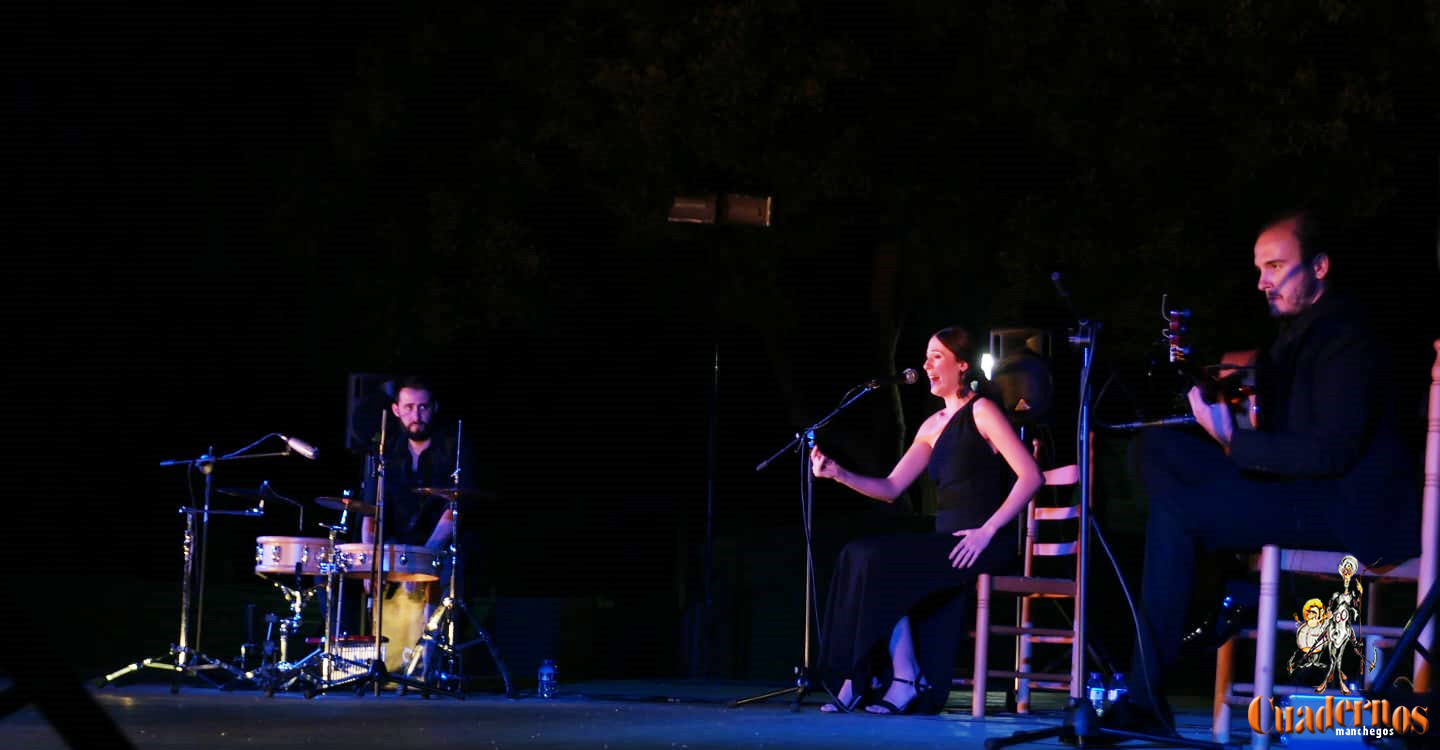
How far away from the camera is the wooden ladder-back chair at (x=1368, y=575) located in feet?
12.4

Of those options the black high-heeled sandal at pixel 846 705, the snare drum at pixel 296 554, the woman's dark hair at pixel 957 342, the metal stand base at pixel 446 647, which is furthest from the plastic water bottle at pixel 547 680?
the woman's dark hair at pixel 957 342

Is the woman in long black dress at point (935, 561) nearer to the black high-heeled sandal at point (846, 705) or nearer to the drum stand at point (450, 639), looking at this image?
the black high-heeled sandal at point (846, 705)

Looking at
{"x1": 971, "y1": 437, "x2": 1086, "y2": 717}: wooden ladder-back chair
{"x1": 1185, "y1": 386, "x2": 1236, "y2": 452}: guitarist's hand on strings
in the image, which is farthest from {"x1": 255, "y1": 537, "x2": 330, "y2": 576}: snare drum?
{"x1": 1185, "y1": 386, "x2": 1236, "y2": 452}: guitarist's hand on strings

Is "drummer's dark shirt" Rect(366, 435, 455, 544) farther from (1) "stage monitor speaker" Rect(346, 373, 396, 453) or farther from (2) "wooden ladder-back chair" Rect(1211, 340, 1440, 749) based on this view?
(2) "wooden ladder-back chair" Rect(1211, 340, 1440, 749)

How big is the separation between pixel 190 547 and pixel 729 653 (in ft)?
9.70

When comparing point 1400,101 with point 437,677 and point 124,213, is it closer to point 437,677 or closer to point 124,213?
point 437,677

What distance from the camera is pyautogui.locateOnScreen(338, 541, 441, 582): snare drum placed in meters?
6.74

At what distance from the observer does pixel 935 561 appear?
548cm

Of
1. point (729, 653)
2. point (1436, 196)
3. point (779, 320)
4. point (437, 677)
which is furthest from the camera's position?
point (779, 320)

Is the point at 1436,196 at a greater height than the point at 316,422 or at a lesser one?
greater

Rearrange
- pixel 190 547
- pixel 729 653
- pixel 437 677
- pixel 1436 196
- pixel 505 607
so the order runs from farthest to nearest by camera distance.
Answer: pixel 1436 196 < pixel 729 653 < pixel 505 607 < pixel 190 547 < pixel 437 677

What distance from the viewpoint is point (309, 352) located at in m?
10.5

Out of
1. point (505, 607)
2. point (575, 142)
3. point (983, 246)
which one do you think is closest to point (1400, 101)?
point (983, 246)

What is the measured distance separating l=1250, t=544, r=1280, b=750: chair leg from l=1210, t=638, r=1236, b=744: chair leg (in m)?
0.17
